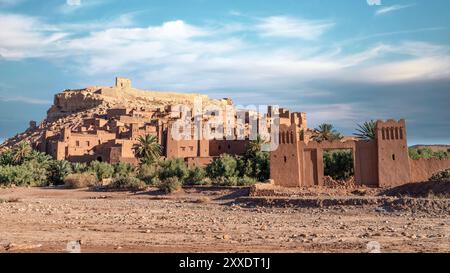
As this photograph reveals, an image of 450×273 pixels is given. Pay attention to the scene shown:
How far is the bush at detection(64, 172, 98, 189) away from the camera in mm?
32469

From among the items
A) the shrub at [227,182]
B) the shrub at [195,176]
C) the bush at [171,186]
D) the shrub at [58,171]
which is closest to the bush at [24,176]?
the shrub at [58,171]

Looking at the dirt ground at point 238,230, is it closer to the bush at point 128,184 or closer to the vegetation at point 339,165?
the bush at point 128,184

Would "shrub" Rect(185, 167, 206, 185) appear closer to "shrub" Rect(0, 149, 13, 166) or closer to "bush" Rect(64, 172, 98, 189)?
"bush" Rect(64, 172, 98, 189)

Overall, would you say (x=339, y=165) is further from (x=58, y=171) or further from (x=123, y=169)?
(x=58, y=171)

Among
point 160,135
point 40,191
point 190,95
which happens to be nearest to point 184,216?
point 40,191

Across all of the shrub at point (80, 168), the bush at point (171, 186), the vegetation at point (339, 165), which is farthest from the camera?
the shrub at point (80, 168)

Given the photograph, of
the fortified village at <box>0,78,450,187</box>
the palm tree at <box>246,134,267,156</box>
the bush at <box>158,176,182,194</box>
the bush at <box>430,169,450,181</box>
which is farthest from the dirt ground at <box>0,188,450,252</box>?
the palm tree at <box>246,134,267,156</box>

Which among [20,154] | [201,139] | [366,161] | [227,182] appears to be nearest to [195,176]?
[227,182]

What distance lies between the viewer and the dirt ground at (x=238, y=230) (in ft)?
28.7

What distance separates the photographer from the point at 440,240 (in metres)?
9.17

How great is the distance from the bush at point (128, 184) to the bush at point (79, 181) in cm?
327

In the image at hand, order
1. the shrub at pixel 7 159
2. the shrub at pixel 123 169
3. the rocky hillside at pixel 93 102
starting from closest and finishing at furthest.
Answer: the shrub at pixel 123 169 < the shrub at pixel 7 159 < the rocky hillside at pixel 93 102

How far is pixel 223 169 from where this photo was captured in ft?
102
